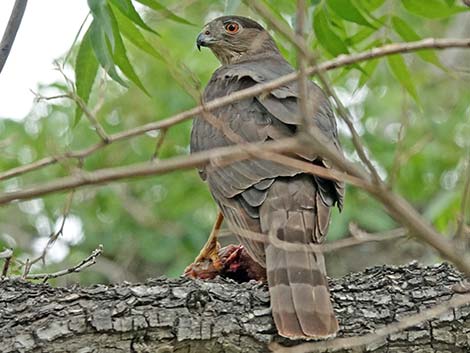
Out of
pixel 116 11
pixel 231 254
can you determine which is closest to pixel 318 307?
pixel 231 254

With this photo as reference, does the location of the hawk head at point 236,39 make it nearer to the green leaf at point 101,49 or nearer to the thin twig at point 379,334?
the green leaf at point 101,49

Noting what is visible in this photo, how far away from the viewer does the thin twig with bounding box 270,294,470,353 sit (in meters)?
2.82

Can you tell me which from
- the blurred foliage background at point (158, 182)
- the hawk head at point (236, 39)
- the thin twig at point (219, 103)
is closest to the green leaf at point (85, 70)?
the thin twig at point (219, 103)

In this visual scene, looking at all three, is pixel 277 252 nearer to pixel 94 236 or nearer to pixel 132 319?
pixel 132 319

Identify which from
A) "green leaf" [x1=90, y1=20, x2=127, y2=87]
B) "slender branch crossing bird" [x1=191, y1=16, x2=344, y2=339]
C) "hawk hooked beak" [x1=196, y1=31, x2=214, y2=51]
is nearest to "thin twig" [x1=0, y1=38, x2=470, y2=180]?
"slender branch crossing bird" [x1=191, y1=16, x2=344, y2=339]

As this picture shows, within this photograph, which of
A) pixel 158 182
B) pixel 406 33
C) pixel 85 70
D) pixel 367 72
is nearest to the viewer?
pixel 85 70

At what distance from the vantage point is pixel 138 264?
407 inches

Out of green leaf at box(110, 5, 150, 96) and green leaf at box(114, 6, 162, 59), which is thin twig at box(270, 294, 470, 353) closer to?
green leaf at box(110, 5, 150, 96)

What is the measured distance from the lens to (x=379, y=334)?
9.19 feet

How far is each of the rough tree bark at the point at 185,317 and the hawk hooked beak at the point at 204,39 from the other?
310cm

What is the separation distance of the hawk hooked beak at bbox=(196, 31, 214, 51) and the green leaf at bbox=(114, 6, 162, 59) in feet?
7.91

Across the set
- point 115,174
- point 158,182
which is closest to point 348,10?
point 115,174

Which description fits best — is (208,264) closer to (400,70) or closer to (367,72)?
(367,72)

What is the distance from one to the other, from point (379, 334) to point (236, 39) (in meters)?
4.82
